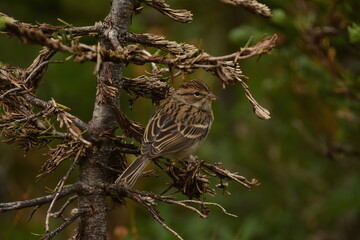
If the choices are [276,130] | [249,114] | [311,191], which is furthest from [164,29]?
[311,191]

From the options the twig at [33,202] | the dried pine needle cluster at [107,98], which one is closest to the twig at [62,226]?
the dried pine needle cluster at [107,98]

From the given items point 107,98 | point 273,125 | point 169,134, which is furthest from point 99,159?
point 273,125

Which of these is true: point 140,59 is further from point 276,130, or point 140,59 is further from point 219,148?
point 219,148

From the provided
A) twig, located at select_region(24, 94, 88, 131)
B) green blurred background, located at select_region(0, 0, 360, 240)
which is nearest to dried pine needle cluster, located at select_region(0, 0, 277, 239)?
twig, located at select_region(24, 94, 88, 131)

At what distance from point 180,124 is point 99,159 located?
1.57 m

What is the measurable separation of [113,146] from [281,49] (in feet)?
11.7

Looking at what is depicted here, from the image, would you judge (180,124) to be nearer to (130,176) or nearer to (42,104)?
(130,176)

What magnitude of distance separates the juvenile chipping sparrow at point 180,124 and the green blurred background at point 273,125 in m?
0.78

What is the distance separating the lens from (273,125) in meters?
8.40

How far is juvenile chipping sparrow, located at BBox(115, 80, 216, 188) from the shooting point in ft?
14.1

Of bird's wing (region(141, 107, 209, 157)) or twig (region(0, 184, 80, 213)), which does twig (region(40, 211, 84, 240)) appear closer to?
twig (region(0, 184, 80, 213))

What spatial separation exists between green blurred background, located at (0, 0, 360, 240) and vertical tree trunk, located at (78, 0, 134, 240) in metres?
1.22

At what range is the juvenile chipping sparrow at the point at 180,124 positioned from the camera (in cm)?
431

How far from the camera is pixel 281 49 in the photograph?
6605 millimetres
